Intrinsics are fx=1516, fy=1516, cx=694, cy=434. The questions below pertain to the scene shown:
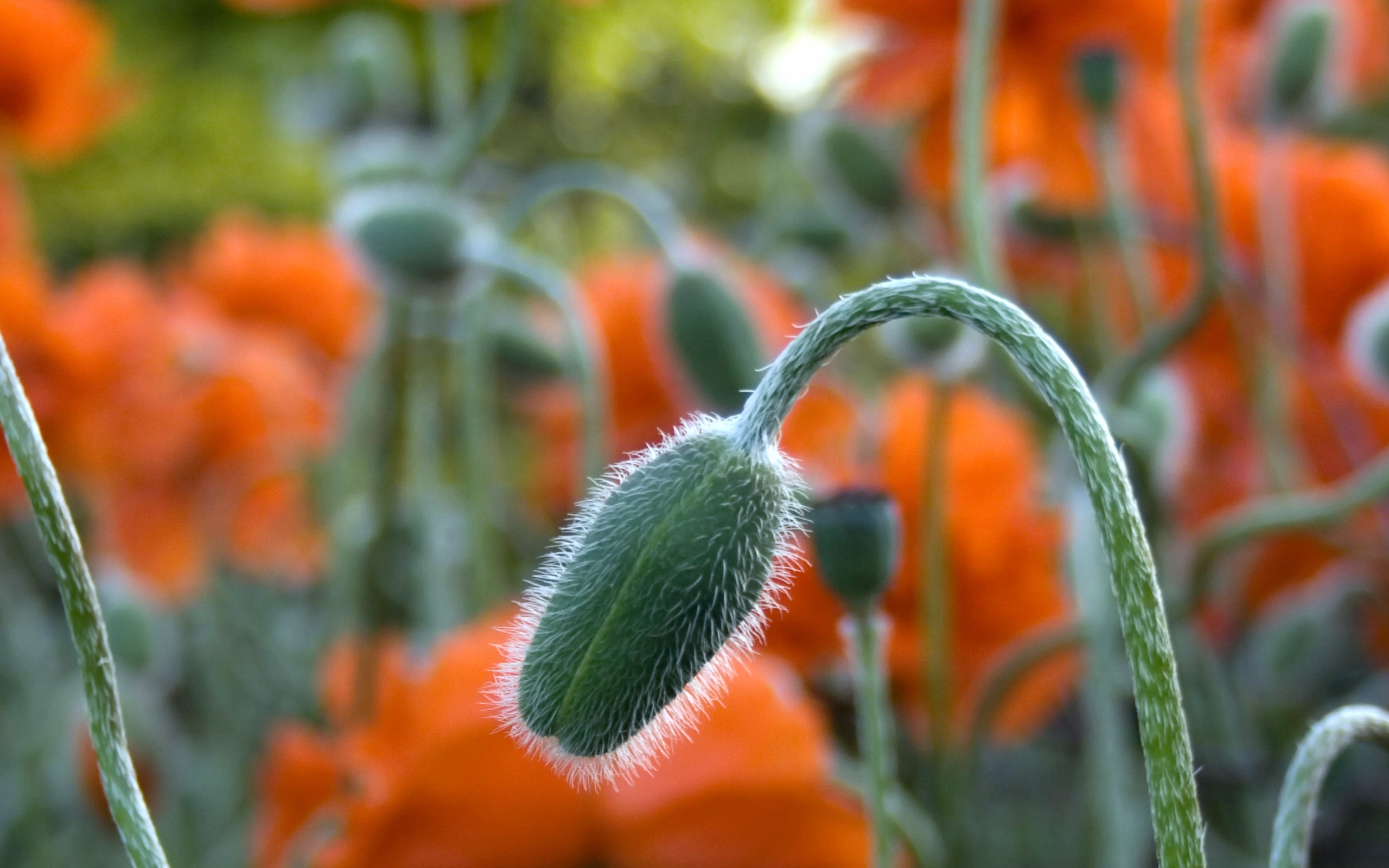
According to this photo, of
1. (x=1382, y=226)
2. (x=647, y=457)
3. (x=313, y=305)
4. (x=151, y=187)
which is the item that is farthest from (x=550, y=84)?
(x=647, y=457)

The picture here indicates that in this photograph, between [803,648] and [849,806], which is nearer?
[849,806]

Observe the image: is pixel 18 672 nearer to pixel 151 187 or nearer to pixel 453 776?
pixel 453 776

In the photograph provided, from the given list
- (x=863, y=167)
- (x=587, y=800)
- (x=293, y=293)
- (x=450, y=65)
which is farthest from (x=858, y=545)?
(x=293, y=293)

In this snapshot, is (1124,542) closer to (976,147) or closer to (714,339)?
(976,147)

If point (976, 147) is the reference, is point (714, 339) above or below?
below

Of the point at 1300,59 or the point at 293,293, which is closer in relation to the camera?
the point at 1300,59

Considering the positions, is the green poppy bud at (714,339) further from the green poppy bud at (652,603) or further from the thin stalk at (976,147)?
the green poppy bud at (652,603)

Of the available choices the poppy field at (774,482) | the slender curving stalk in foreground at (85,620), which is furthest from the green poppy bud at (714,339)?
the slender curving stalk in foreground at (85,620)
